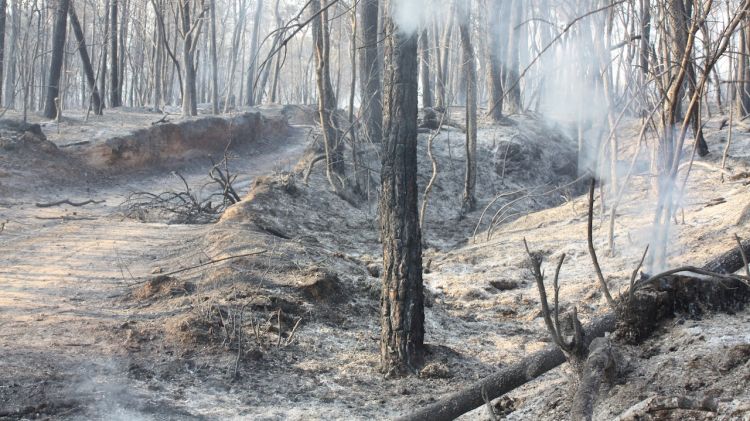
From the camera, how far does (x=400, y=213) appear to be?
552 cm

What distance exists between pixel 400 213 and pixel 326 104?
677 cm

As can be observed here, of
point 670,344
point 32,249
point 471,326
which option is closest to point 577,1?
point 471,326

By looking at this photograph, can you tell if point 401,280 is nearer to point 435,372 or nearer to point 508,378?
point 435,372

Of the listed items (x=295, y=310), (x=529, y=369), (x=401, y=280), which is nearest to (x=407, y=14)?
(x=401, y=280)

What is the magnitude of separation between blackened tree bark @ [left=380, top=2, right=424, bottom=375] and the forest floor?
27 centimetres

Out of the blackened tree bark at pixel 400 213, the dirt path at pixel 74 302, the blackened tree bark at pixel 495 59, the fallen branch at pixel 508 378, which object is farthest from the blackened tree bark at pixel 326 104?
the fallen branch at pixel 508 378

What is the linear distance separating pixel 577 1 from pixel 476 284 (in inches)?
142

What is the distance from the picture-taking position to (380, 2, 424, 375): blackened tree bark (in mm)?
5523

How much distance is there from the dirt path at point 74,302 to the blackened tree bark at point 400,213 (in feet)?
5.73

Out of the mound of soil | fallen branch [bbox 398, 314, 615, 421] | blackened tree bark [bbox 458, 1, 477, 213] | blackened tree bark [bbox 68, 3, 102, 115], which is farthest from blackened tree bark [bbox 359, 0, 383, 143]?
fallen branch [bbox 398, 314, 615, 421]

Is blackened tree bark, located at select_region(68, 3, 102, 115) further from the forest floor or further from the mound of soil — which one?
the forest floor

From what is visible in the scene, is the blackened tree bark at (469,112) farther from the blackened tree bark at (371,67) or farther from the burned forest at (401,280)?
the blackened tree bark at (371,67)

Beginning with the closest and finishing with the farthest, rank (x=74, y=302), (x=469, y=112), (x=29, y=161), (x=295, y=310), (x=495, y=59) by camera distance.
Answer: (x=74, y=302) < (x=295, y=310) < (x=469, y=112) < (x=29, y=161) < (x=495, y=59)

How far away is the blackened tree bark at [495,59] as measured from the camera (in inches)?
666
